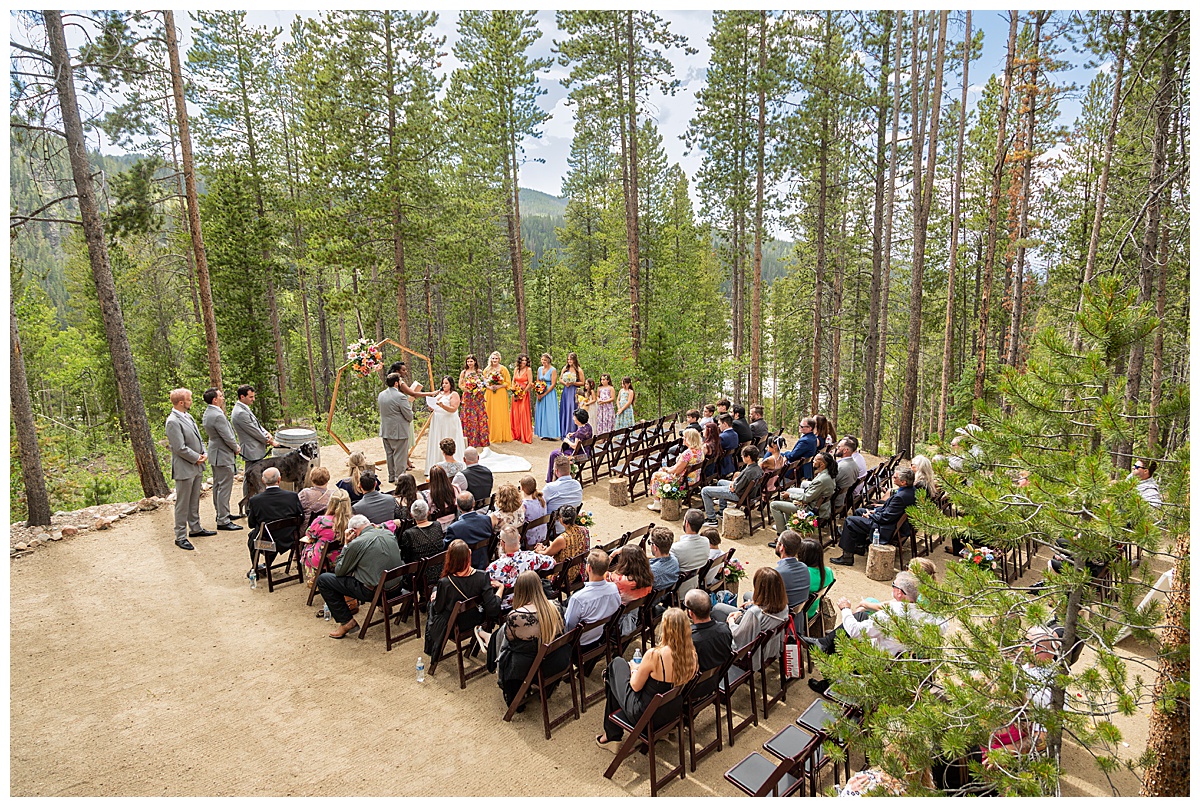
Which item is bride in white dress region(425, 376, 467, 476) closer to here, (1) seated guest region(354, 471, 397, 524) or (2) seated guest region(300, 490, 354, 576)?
(1) seated guest region(354, 471, 397, 524)

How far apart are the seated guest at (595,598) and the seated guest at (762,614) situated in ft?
2.81

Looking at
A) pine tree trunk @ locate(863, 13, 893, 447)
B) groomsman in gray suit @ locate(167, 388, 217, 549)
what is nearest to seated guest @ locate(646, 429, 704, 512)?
groomsman in gray suit @ locate(167, 388, 217, 549)

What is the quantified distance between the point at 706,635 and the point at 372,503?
3.64 m

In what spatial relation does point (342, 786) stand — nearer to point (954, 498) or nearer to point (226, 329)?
point (954, 498)

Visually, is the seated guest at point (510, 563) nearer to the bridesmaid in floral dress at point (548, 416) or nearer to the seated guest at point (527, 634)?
the seated guest at point (527, 634)

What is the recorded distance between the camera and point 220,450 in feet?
26.8

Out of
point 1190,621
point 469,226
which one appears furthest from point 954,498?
point 469,226

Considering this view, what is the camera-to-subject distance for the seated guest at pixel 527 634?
15.1 ft

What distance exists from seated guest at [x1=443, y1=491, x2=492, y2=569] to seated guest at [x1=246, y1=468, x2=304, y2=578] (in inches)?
73.0

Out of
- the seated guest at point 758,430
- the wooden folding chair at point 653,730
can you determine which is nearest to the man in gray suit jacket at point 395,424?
the seated guest at point 758,430

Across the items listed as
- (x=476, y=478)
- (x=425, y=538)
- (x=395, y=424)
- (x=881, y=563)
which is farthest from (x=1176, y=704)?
(x=395, y=424)

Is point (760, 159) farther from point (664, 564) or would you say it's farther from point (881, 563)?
point (664, 564)

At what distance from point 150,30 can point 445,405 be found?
773 cm

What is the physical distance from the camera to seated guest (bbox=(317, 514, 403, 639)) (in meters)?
5.73
